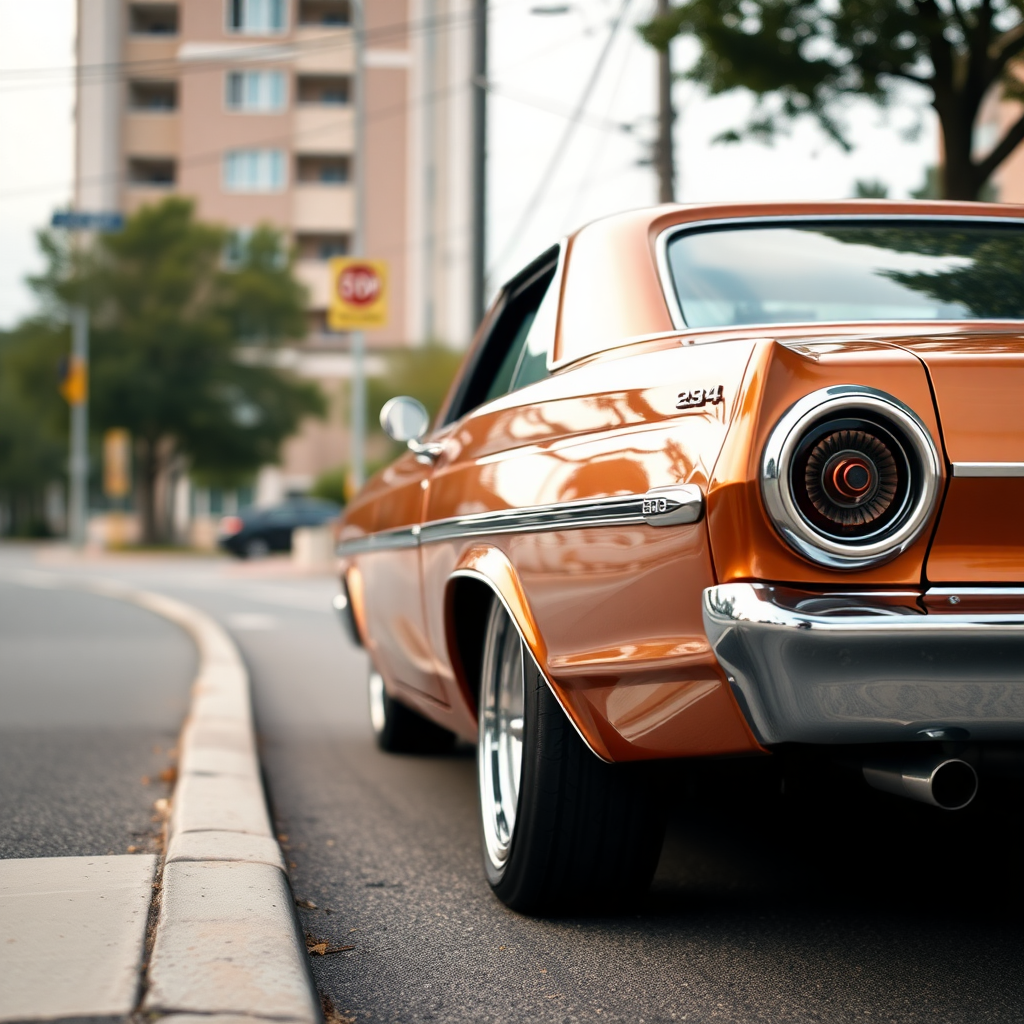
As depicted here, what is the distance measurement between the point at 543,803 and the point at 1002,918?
1153mm

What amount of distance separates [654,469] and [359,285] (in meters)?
18.7

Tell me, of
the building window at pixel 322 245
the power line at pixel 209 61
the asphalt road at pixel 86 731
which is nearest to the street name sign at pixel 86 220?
the power line at pixel 209 61

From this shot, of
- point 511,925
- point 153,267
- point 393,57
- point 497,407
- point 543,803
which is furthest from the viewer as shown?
point 393,57

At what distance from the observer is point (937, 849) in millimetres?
4102

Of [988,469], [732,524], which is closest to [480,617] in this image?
[732,524]

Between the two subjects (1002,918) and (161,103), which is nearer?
(1002,918)

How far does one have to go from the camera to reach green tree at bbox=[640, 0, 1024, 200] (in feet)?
35.5

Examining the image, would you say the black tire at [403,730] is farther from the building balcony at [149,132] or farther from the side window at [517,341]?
the building balcony at [149,132]

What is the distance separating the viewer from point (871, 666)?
2.37 m

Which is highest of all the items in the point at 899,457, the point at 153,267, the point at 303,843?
the point at 153,267

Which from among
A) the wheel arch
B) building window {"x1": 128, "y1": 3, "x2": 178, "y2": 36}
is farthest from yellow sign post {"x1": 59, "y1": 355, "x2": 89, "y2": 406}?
the wheel arch

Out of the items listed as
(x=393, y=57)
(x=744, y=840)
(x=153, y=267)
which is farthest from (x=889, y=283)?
(x=393, y=57)

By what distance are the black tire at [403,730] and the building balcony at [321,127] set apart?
5131 centimetres

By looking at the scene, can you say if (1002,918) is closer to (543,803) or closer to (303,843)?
(543,803)
